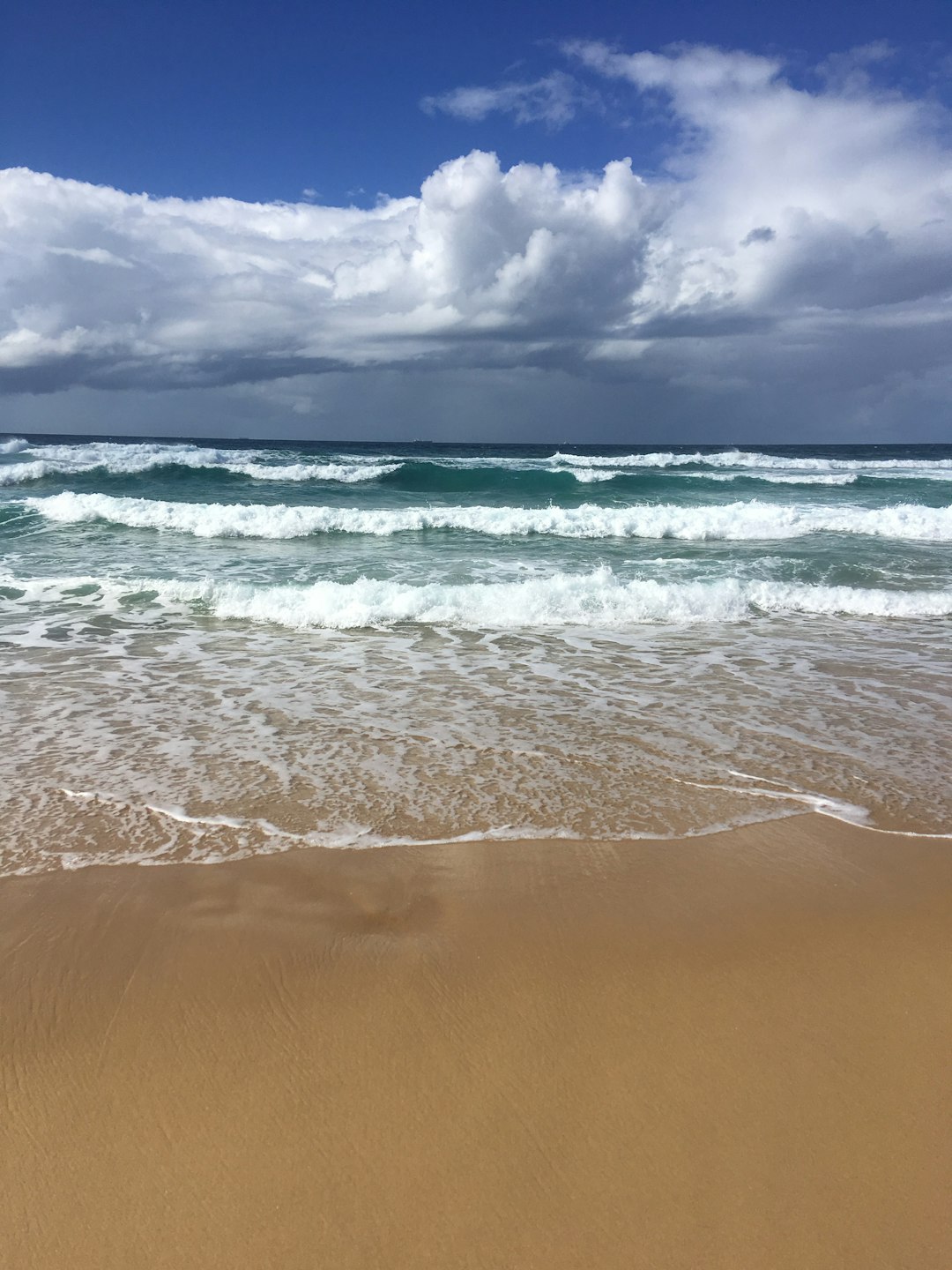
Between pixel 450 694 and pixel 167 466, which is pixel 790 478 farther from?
pixel 450 694

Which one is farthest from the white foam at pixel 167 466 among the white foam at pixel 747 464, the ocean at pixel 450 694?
the white foam at pixel 747 464

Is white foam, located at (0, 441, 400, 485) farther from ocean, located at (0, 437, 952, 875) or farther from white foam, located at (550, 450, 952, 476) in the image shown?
white foam, located at (550, 450, 952, 476)

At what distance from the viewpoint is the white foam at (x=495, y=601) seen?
28.5 feet

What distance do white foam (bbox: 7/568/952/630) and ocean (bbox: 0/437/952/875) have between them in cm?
4

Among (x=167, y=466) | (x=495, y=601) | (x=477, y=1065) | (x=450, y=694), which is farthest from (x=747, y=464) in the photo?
(x=477, y=1065)

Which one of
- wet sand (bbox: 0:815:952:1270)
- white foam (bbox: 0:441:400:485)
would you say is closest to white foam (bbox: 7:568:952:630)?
wet sand (bbox: 0:815:952:1270)

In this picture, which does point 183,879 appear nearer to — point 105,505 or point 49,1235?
point 49,1235

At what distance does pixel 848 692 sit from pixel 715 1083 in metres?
4.53

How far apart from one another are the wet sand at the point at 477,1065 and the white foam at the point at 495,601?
5243 mm

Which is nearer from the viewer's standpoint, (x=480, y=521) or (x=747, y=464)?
(x=480, y=521)

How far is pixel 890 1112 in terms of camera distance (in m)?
2.21

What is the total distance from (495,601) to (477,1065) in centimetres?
689

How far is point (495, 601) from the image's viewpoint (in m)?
9.05

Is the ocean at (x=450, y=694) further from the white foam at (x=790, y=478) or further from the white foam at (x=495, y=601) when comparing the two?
the white foam at (x=790, y=478)
